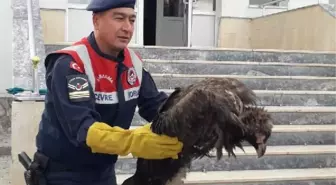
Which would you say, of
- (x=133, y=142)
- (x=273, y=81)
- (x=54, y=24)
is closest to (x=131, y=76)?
(x=133, y=142)

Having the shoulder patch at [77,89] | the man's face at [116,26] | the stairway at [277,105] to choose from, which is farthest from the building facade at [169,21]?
the shoulder patch at [77,89]

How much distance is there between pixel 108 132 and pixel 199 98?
14.8 inches

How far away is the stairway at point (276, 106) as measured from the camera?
4543mm

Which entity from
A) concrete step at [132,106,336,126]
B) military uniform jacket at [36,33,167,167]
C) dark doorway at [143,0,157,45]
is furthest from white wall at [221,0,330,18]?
military uniform jacket at [36,33,167,167]

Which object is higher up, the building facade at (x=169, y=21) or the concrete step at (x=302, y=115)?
the building facade at (x=169, y=21)

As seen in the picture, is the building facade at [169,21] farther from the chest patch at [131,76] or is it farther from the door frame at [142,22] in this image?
the chest patch at [131,76]

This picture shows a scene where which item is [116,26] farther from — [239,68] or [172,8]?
[172,8]

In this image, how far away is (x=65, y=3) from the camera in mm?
8438

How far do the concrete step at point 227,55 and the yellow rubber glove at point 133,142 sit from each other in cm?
454

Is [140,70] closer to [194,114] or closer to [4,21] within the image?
[194,114]

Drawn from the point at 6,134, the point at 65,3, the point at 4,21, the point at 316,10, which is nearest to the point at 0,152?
the point at 6,134

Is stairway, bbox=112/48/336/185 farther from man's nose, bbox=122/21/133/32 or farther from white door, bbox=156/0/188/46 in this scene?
white door, bbox=156/0/188/46

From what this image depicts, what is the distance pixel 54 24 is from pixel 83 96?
6676mm

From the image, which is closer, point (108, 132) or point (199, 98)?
point (199, 98)
